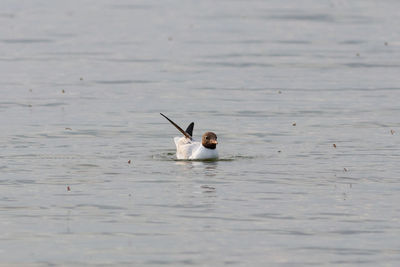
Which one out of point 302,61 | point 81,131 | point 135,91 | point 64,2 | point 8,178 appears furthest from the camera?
point 64,2

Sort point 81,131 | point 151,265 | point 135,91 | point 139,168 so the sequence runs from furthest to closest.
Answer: point 135,91 → point 81,131 → point 139,168 → point 151,265

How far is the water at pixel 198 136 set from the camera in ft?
45.5

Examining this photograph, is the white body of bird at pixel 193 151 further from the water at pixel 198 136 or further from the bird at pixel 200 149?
the water at pixel 198 136

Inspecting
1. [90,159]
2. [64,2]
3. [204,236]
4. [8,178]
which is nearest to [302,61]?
[90,159]

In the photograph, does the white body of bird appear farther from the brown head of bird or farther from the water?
the water

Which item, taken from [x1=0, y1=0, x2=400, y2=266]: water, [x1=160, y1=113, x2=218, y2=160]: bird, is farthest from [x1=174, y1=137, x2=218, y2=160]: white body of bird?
[x1=0, y1=0, x2=400, y2=266]: water

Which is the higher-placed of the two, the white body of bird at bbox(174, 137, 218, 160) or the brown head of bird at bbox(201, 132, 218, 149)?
the brown head of bird at bbox(201, 132, 218, 149)

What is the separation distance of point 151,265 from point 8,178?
19.2 ft

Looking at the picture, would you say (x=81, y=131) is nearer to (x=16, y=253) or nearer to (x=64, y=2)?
(x=16, y=253)

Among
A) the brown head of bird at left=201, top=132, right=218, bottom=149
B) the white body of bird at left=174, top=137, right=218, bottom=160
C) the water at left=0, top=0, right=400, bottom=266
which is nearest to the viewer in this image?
the water at left=0, top=0, right=400, bottom=266

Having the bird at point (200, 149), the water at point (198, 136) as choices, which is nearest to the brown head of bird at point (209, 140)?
the bird at point (200, 149)

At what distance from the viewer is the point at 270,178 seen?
18281mm

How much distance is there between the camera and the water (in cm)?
1388

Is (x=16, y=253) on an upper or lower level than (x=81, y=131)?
lower
